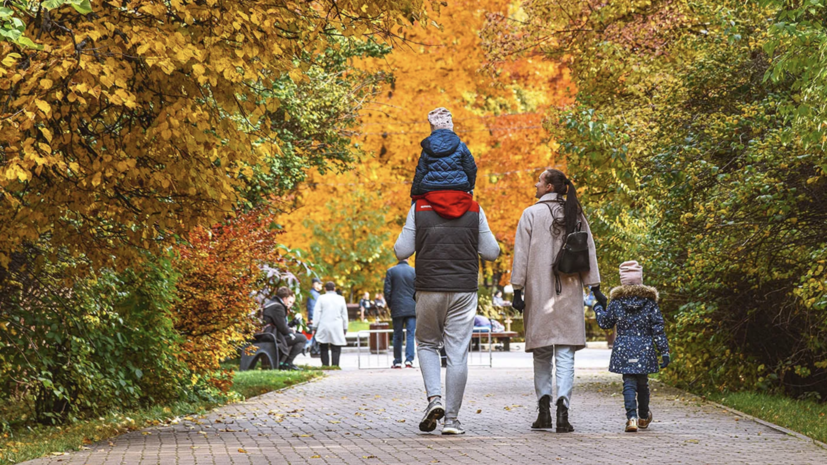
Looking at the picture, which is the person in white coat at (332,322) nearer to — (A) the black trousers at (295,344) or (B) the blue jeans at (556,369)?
(A) the black trousers at (295,344)

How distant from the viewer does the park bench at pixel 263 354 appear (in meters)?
19.0

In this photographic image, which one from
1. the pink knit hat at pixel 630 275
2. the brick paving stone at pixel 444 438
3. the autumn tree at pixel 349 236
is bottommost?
the brick paving stone at pixel 444 438

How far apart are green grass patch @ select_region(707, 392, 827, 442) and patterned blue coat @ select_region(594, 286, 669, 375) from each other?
1187mm

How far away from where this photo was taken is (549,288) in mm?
8898

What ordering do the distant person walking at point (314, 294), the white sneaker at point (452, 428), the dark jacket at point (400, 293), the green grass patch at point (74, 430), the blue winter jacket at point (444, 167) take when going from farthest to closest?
1. the distant person walking at point (314, 294)
2. the dark jacket at point (400, 293)
3. the blue winter jacket at point (444, 167)
4. the white sneaker at point (452, 428)
5. the green grass patch at point (74, 430)

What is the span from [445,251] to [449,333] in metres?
0.64

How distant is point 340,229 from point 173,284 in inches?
966

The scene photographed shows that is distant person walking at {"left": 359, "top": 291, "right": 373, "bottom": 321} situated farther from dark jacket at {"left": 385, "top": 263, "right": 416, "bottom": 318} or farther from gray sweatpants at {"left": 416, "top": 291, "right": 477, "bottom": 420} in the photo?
gray sweatpants at {"left": 416, "top": 291, "right": 477, "bottom": 420}

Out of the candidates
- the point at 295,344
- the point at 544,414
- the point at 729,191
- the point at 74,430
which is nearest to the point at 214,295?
the point at 74,430

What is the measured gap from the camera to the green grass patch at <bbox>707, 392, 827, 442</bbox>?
8484 mm

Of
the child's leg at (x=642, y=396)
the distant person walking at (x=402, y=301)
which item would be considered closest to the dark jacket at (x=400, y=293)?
the distant person walking at (x=402, y=301)

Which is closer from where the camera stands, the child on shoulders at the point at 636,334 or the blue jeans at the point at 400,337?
the child on shoulders at the point at 636,334

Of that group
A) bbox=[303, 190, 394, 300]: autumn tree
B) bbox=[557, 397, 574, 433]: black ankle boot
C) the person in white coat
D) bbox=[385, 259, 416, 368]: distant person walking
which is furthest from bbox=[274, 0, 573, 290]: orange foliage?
bbox=[557, 397, 574, 433]: black ankle boot

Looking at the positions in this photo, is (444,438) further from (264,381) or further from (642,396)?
(264,381)
